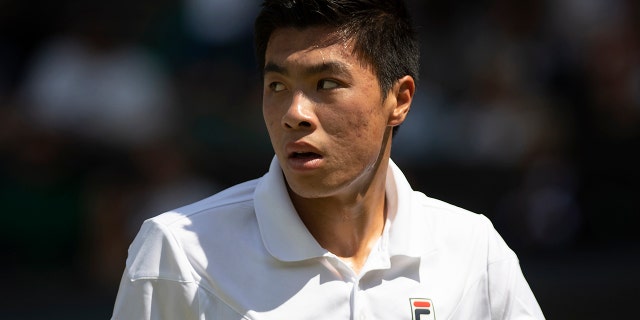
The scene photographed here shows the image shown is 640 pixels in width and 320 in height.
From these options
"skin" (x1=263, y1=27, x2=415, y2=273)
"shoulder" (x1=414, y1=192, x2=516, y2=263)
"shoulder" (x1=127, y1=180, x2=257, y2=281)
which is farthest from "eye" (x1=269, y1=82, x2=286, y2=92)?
"shoulder" (x1=414, y1=192, x2=516, y2=263)

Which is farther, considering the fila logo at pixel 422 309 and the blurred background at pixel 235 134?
the blurred background at pixel 235 134

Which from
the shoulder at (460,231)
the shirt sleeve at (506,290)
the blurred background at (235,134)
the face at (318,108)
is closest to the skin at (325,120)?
the face at (318,108)

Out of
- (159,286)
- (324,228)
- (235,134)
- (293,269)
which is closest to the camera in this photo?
(159,286)

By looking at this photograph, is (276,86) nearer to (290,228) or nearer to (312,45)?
(312,45)

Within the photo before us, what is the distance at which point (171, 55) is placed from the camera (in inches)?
314

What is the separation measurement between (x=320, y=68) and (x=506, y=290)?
906 mm

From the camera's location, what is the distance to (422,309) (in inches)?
130

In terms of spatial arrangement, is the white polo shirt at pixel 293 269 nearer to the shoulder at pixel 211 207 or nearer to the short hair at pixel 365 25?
the shoulder at pixel 211 207

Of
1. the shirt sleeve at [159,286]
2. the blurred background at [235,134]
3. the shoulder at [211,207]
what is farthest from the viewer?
the blurred background at [235,134]

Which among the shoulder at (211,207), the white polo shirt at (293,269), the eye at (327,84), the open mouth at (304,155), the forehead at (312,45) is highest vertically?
Result: the forehead at (312,45)

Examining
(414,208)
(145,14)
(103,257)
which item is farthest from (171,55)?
(414,208)

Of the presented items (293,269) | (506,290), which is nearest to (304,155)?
(293,269)

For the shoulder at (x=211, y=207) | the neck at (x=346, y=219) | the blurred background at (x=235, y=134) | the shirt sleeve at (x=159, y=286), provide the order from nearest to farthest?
the shirt sleeve at (x=159, y=286)
the shoulder at (x=211, y=207)
the neck at (x=346, y=219)
the blurred background at (x=235, y=134)

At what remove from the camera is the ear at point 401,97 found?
3.47 metres
